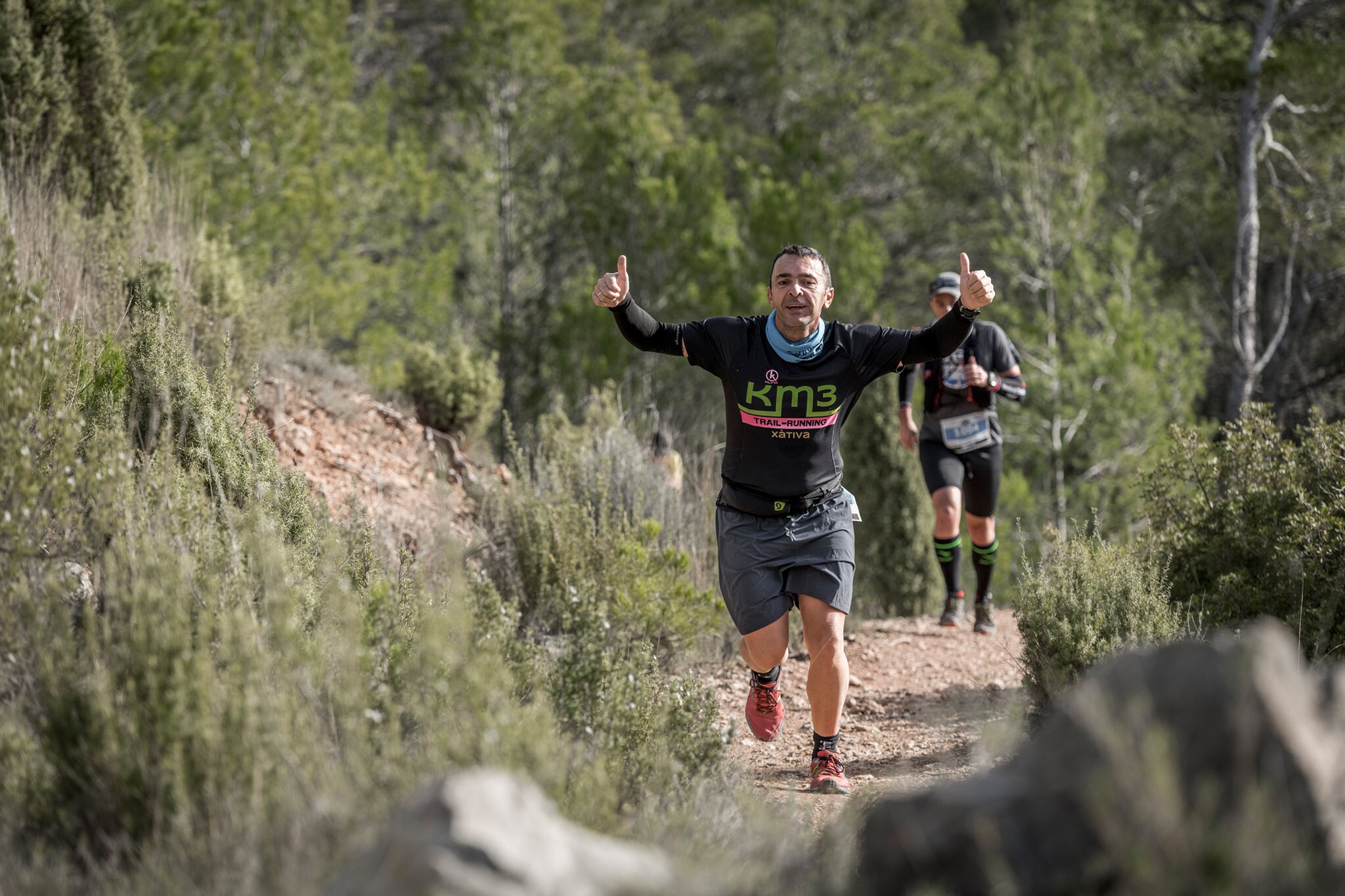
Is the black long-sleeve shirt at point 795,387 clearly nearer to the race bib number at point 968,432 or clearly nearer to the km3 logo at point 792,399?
the km3 logo at point 792,399

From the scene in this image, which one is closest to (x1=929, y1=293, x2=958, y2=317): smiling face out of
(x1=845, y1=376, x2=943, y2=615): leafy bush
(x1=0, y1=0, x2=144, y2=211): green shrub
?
(x1=845, y1=376, x2=943, y2=615): leafy bush

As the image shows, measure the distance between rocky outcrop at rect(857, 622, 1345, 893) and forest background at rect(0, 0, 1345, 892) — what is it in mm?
791

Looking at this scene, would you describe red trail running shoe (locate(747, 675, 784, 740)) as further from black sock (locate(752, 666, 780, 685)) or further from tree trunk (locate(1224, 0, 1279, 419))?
tree trunk (locate(1224, 0, 1279, 419))

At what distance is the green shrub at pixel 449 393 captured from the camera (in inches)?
352

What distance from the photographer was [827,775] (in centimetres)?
359

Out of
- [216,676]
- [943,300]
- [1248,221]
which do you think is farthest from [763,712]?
[1248,221]

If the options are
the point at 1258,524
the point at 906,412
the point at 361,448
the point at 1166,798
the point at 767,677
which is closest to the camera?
the point at 1166,798

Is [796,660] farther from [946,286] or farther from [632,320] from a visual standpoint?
[632,320]

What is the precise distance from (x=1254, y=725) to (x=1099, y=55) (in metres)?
18.0

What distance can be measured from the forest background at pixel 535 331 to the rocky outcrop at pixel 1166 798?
0.79 meters

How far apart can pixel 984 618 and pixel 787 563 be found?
9.56 feet

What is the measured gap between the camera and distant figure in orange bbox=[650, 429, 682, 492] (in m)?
6.47

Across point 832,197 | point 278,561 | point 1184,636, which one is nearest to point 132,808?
point 278,561

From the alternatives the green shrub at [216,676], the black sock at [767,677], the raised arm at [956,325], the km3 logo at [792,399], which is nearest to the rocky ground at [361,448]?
the green shrub at [216,676]
